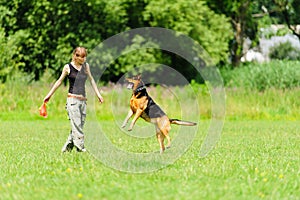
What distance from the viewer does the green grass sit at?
7555mm

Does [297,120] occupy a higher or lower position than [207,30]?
lower

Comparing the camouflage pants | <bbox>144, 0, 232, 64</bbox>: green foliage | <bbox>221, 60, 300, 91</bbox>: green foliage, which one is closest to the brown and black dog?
the camouflage pants

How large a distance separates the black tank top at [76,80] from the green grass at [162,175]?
1.05m

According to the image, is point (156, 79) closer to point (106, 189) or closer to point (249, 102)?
point (249, 102)

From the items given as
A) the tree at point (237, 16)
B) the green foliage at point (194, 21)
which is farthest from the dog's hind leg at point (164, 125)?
the tree at point (237, 16)

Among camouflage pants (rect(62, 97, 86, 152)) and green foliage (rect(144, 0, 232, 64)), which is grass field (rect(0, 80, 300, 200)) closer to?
camouflage pants (rect(62, 97, 86, 152))

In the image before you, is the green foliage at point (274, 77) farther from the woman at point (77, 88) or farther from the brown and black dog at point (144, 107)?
the brown and black dog at point (144, 107)

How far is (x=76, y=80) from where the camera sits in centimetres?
1153

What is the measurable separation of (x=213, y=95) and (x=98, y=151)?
14.7m

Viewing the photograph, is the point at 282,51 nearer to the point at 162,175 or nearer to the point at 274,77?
the point at 274,77

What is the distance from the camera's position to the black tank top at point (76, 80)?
11.6 meters

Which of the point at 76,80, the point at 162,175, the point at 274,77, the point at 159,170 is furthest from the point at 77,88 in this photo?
the point at 274,77

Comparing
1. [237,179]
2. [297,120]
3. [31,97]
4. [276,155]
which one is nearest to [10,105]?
[31,97]

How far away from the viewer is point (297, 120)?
2539 cm
